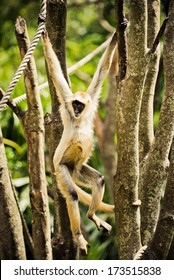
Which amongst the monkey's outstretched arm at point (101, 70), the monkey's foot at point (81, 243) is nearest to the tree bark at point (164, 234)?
the monkey's foot at point (81, 243)

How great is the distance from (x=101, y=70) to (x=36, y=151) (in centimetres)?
115

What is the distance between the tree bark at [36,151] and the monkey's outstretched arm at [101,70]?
37.1 inches

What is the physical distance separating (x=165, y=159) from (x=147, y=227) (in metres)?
0.58

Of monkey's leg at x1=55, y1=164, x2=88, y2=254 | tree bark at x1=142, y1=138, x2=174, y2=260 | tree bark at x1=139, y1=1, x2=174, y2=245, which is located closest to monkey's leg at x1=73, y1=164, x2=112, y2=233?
monkey's leg at x1=55, y1=164, x2=88, y2=254

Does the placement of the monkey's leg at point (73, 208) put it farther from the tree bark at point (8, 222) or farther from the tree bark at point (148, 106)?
the tree bark at point (148, 106)

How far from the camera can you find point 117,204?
16.7ft

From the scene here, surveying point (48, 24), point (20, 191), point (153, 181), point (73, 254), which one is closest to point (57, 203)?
point (73, 254)

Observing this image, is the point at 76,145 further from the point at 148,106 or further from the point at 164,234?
the point at 164,234

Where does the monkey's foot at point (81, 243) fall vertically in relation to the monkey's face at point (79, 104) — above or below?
below

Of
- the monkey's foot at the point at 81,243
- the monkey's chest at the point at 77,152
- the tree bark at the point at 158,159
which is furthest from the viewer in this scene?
the monkey's chest at the point at 77,152

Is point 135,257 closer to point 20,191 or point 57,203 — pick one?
point 57,203

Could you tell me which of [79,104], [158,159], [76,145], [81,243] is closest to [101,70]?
[79,104]

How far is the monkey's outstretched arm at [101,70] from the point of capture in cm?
572

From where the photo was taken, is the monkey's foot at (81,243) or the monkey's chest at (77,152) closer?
the monkey's foot at (81,243)
